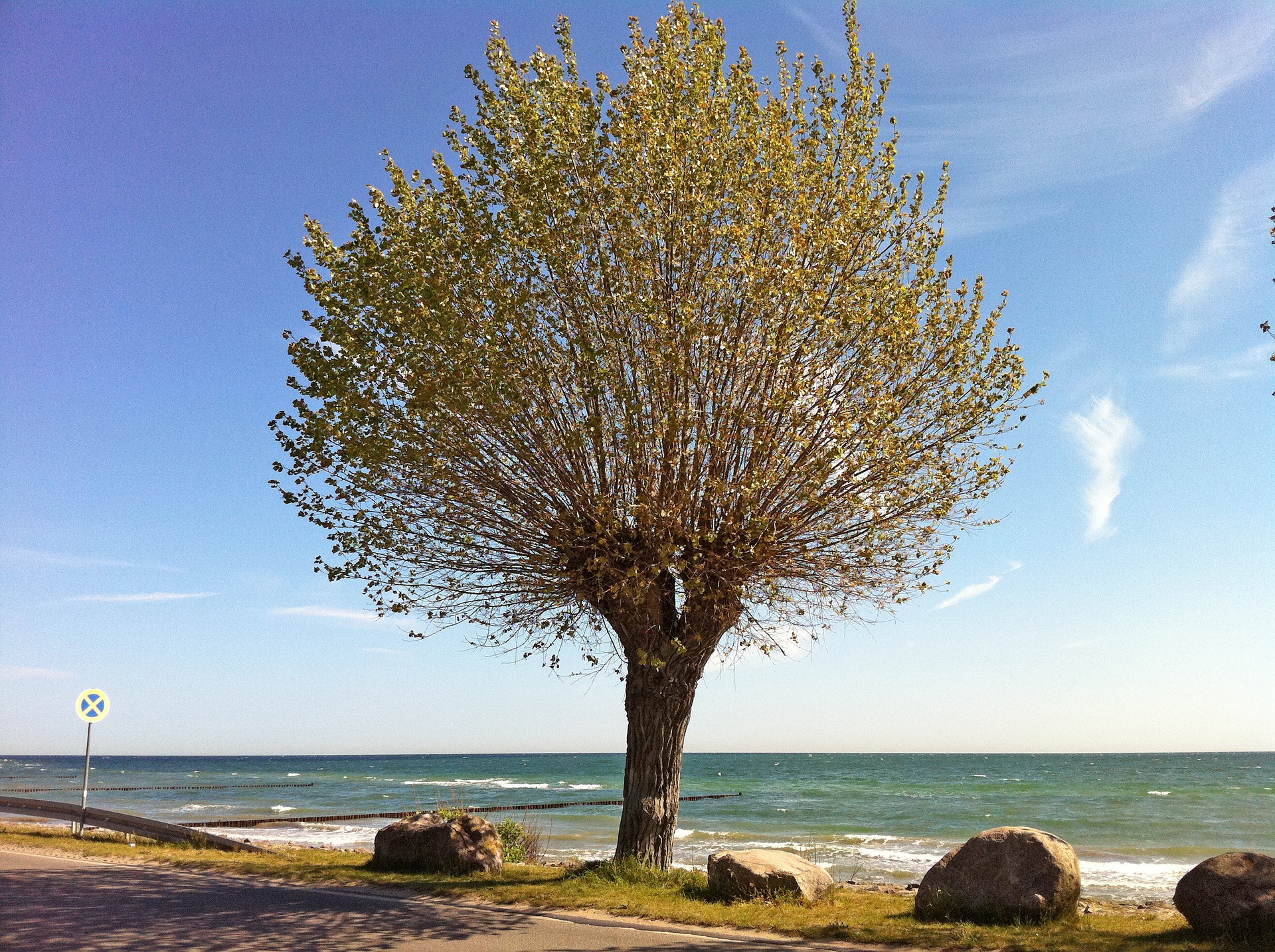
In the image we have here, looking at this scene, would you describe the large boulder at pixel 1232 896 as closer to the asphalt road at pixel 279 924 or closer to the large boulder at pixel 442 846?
the asphalt road at pixel 279 924

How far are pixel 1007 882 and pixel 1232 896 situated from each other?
2.34m

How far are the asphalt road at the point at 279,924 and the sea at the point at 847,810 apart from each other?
190 inches

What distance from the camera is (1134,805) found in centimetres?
4750

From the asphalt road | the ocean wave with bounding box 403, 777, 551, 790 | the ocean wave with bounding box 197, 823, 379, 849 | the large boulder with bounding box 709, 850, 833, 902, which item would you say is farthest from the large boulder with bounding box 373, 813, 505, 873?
the ocean wave with bounding box 403, 777, 551, 790

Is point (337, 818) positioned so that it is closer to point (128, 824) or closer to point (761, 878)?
point (128, 824)

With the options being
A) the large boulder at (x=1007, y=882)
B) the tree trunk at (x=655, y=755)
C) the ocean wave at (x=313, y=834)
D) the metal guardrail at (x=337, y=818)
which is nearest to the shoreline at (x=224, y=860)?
the large boulder at (x=1007, y=882)

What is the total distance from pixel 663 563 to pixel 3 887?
1028 centimetres

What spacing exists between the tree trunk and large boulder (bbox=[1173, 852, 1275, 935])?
684 cm

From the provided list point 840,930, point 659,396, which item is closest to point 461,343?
point 659,396

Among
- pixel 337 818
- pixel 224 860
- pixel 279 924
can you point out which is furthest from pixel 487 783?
pixel 279 924

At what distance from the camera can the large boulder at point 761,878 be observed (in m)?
12.3

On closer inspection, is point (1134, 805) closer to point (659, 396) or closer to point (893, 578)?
point (893, 578)

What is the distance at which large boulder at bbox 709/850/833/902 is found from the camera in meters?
12.3

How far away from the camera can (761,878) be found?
1240cm
